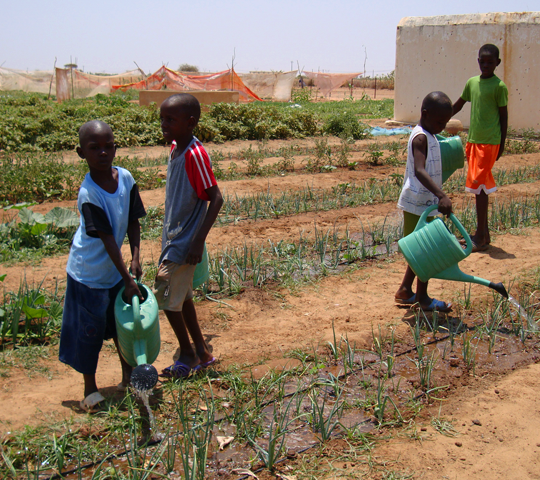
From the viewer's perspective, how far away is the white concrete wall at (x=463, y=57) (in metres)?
11.8

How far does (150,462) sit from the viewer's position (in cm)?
207

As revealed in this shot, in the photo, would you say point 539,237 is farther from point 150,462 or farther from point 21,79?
point 21,79

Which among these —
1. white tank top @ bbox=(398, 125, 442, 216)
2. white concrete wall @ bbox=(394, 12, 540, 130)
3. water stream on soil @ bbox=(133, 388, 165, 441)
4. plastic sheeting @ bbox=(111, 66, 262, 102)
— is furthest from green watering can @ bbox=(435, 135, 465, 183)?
plastic sheeting @ bbox=(111, 66, 262, 102)

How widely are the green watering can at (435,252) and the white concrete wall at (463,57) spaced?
1039 cm

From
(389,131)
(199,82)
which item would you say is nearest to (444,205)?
(389,131)

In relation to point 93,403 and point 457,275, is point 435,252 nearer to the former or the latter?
point 457,275

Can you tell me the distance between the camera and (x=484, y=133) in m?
4.77

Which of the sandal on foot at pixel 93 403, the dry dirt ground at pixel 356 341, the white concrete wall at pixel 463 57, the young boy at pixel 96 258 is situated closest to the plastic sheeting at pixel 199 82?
the white concrete wall at pixel 463 57

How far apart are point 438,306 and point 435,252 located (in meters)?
0.56

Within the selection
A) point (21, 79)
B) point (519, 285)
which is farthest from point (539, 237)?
point (21, 79)

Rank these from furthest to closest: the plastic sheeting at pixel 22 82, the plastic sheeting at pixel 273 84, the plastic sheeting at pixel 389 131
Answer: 1. the plastic sheeting at pixel 22 82
2. the plastic sheeting at pixel 273 84
3. the plastic sheeting at pixel 389 131

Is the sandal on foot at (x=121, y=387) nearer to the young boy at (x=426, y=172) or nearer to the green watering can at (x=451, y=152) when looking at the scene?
the young boy at (x=426, y=172)

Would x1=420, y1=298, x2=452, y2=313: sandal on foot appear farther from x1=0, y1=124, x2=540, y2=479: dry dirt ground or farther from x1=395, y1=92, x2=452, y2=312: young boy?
x1=0, y1=124, x2=540, y2=479: dry dirt ground

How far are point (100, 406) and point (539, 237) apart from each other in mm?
4407
